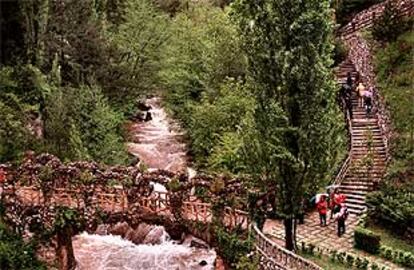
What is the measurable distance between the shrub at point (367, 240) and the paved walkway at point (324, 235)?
211 millimetres

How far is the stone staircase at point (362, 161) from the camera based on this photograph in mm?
28328

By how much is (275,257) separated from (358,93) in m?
15.4

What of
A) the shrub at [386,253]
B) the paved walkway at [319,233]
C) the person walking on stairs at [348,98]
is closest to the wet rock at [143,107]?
the person walking on stairs at [348,98]

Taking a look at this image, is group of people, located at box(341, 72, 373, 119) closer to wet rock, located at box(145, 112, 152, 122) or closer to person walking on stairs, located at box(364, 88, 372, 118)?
person walking on stairs, located at box(364, 88, 372, 118)

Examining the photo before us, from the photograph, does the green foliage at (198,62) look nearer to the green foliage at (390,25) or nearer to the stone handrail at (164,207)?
the green foliage at (390,25)

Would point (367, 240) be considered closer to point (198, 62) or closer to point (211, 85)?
point (211, 85)

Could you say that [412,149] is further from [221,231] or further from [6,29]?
[6,29]

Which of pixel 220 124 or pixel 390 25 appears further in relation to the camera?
pixel 390 25

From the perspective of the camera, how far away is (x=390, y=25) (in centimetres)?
3644

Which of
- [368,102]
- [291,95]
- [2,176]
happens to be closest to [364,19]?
[368,102]

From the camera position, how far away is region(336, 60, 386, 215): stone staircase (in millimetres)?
28328

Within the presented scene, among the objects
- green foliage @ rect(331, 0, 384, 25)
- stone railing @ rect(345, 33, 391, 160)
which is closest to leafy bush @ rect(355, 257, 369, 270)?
stone railing @ rect(345, 33, 391, 160)

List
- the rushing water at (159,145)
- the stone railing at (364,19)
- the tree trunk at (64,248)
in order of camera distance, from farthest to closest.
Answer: the rushing water at (159,145), the stone railing at (364,19), the tree trunk at (64,248)

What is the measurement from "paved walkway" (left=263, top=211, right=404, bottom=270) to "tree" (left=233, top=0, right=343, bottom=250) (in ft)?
11.2
